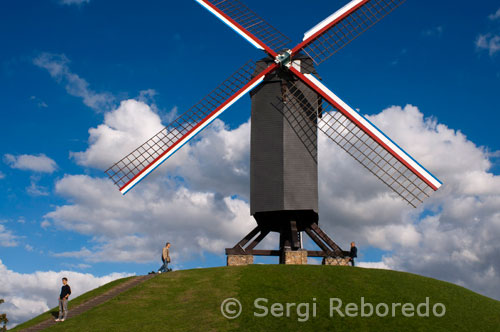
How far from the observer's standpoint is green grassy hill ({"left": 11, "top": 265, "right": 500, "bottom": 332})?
19766 millimetres

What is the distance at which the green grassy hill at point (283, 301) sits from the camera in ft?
64.8

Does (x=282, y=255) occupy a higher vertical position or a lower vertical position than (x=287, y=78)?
lower

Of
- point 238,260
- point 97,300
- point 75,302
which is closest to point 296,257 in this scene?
point 238,260

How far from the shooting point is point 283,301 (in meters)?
21.4

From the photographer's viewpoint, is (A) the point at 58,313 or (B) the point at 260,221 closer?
(A) the point at 58,313

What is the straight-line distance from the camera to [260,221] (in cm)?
3069

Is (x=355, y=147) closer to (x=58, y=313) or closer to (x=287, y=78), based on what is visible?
(x=287, y=78)

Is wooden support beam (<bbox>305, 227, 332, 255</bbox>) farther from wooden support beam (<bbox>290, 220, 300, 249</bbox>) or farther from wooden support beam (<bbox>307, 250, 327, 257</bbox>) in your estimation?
wooden support beam (<bbox>290, 220, 300, 249</bbox>)

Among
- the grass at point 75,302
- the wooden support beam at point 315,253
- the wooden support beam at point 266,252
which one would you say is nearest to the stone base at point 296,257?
the wooden support beam at point 315,253

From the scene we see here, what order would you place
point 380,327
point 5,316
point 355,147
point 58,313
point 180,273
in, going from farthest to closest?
point 5,316
point 355,147
point 180,273
point 58,313
point 380,327

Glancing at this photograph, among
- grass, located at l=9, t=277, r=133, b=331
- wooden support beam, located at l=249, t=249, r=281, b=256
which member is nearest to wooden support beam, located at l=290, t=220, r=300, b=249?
wooden support beam, located at l=249, t=249, r=281, b=256

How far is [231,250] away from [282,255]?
3.07m

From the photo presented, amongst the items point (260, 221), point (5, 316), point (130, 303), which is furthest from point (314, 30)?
point (5, 316)

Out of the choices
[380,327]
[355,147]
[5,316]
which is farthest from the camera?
[5,316]
